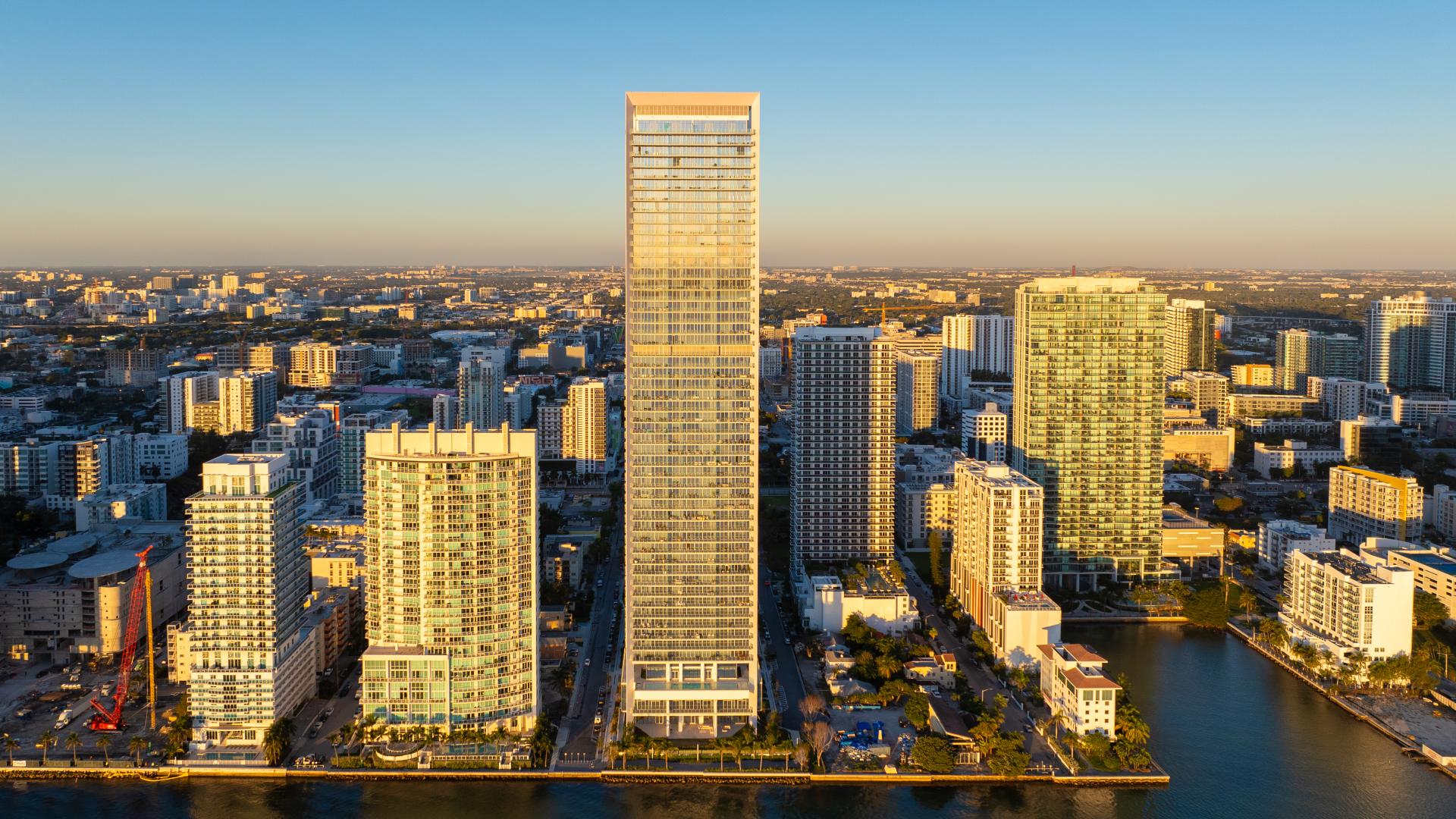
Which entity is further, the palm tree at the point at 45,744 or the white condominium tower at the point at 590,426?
the white condominium tower at the point at 590,426

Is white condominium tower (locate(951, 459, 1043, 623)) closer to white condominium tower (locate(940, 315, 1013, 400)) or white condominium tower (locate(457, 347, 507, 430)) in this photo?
white condominium tower (locate(457, 347, 507, 430))

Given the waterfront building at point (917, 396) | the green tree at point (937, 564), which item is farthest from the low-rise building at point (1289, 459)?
the green tree at point (937, 564)

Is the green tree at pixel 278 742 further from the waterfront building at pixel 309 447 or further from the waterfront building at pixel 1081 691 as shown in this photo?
the waterfront building at pixel 309 447

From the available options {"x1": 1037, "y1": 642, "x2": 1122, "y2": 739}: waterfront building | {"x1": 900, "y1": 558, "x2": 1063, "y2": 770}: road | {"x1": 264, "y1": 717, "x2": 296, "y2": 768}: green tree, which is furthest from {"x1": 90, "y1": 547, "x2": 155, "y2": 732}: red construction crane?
{"x1": 1037, "y1": 642, "x2": 1122, "y2": 739}: waterfront building

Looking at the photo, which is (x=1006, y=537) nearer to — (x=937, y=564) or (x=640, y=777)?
(x=937, y=564)

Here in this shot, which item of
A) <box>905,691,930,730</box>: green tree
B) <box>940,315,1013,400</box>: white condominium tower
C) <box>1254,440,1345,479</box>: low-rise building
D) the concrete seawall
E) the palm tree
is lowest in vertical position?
the concrete seawall

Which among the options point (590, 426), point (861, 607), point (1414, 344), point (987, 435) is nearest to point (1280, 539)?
point (861, 607)
